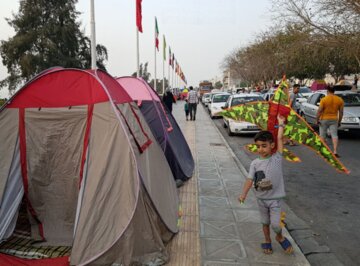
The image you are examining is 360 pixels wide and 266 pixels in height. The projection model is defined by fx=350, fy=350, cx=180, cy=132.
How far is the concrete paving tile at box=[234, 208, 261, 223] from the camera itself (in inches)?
196

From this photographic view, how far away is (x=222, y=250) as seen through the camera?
406 cm

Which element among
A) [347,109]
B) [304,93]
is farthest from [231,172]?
[304,93]

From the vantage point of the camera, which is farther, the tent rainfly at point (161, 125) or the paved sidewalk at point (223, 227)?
the tent rainfly at point (161, 125)

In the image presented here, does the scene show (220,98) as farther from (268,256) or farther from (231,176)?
(268,256)

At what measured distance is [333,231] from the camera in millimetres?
4789

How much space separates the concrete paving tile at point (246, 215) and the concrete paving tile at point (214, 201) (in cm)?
32

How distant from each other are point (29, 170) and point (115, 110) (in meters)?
1.47

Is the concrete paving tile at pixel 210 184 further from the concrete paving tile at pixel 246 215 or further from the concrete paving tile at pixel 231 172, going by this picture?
the concrete paving tile at pixel 246 215

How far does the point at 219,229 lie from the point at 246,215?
2.27 ft

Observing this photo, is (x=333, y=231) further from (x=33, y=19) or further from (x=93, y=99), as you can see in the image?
(x=33, y=19)

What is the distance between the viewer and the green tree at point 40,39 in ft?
126

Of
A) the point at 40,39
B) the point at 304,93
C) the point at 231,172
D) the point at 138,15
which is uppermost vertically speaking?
the point at 40,39

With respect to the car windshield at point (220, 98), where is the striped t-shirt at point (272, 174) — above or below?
below

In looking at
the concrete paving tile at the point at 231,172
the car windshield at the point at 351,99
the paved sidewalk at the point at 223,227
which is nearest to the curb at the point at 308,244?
the paved sidewalk at the point at 223,227
